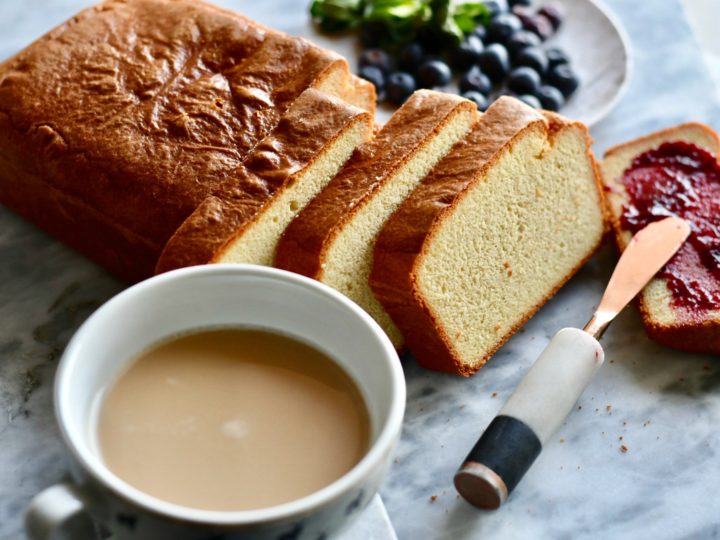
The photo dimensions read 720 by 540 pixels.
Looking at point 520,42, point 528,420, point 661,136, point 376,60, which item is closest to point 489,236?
point 528,420

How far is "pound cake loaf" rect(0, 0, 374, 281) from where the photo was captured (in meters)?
2.41

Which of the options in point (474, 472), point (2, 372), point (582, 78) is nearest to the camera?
point (474, 472)

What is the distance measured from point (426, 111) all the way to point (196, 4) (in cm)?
90

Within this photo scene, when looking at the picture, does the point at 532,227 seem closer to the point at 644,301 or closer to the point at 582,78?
the point at 644,301

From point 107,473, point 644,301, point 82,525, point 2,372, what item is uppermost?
point 107,473

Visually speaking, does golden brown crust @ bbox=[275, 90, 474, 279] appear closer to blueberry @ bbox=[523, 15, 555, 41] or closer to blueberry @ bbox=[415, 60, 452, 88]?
blueberry @ bbox=[415, 60, 452, 88]

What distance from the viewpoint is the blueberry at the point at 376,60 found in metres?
3.49

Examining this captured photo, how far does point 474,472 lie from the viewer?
204cm

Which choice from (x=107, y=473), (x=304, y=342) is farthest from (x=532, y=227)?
(x=107, y=473)

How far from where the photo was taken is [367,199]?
234 centimetres

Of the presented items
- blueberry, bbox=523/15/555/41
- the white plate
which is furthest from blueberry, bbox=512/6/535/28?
the white plate

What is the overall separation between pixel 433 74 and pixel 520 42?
40cm

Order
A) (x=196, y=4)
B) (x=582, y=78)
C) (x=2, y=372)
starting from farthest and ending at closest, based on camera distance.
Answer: (x=582, y=78)
(x=196, y=4)
(x=2, y=372)

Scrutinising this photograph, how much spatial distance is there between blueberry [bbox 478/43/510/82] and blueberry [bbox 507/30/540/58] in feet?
0.22
